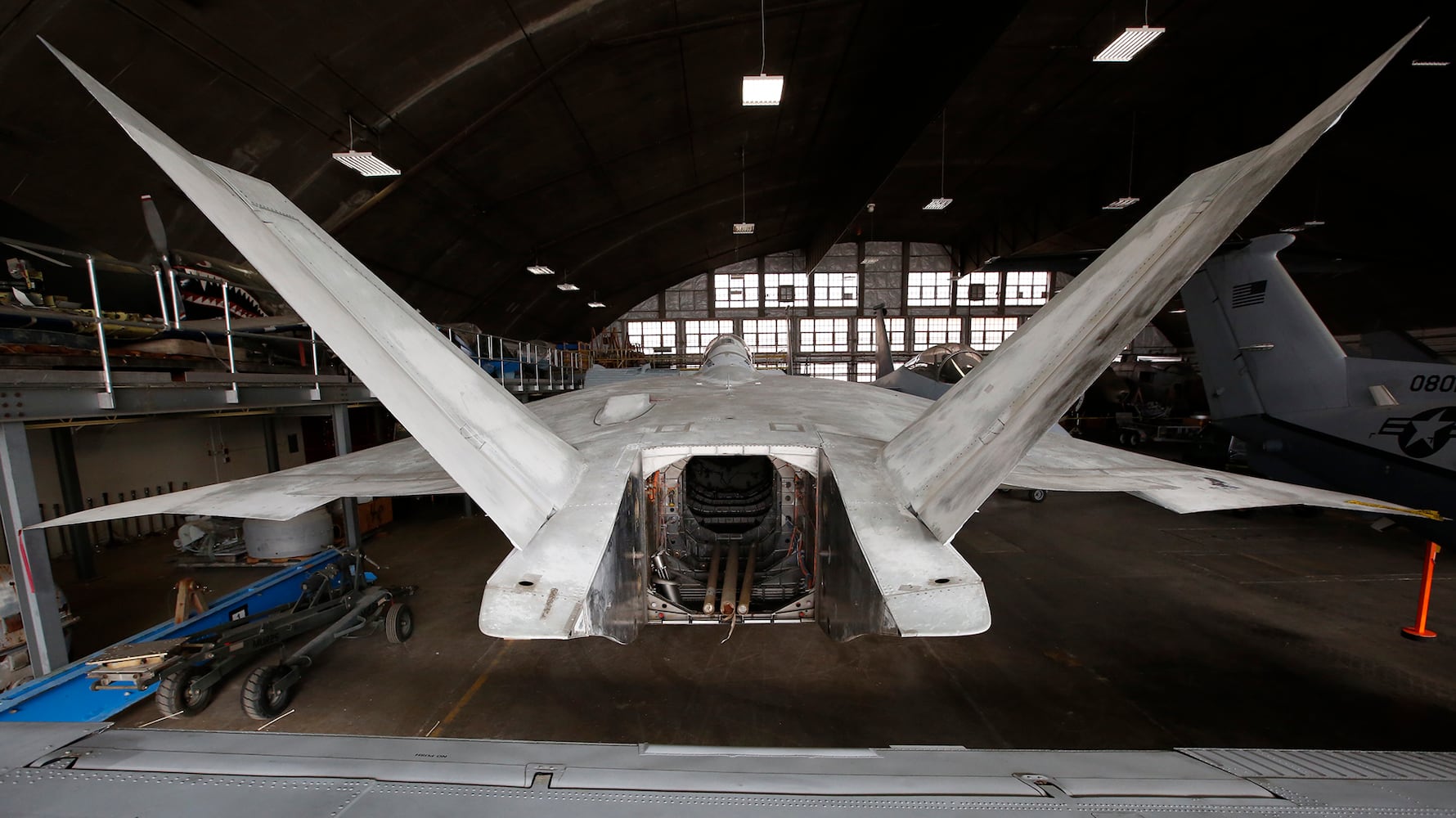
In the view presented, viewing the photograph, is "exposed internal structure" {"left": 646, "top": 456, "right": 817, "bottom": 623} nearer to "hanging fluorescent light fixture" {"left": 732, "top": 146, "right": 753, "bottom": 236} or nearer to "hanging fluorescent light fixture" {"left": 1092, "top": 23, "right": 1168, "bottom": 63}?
"hanging fluorescent light fixture" {"left": 1092, "top": 23, "right": 1168, "bottom": 63}

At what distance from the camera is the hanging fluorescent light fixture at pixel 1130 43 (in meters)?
9.14

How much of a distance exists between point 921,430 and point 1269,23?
1731 cm

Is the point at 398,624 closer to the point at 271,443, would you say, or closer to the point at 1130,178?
the point at 271,443

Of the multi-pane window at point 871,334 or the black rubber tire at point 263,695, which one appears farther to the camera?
the multi-pane window at point 871,334

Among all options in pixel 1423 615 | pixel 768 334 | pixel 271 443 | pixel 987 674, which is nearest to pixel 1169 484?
pixel 987 674

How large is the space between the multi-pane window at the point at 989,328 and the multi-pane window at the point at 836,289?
7.78 meters

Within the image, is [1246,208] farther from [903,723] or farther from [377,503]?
[377,503]

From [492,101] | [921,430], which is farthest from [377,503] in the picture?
[921,430]

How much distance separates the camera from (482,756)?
1.87m

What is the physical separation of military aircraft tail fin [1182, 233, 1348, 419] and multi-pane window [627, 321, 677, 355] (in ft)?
A: 92.1

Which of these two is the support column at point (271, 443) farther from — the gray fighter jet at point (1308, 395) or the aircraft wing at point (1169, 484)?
the gray fighter jet at point (1308, 395)

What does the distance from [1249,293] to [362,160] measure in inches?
662

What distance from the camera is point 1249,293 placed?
27.6 feet

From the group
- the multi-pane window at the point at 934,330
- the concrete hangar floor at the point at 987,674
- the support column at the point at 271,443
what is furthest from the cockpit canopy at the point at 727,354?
the multi-pane window at the point at 934,330
